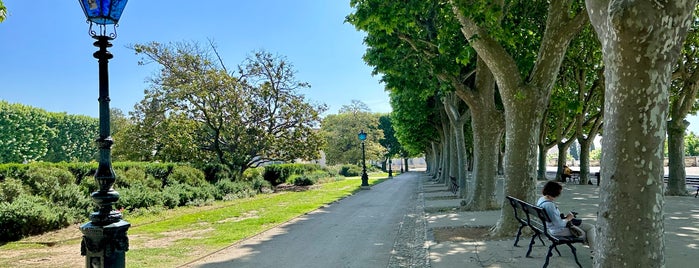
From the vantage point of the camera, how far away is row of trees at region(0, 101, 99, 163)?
42188 millimetres

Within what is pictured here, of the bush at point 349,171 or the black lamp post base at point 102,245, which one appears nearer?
the black lamp post base at point 102,245

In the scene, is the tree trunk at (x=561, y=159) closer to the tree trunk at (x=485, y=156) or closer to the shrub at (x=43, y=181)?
the tree trunk at (x=485, y=156)

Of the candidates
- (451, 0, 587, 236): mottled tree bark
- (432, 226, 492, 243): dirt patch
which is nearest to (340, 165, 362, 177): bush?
(432, 226, 492, 243): dirt patch

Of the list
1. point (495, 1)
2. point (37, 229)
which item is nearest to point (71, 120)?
point (37, 229)

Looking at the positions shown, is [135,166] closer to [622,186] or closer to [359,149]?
[622,186]

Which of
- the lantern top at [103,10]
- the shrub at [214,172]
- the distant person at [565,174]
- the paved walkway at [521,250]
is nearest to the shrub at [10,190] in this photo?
the lantern top at [103,10]

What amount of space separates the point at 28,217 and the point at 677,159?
21407 millimetres

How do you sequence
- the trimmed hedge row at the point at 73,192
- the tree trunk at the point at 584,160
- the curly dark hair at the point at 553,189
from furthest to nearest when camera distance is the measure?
the tree trunk at the point at 584,160 → the trimmed hedge row at the point at 73,192 → the curly dark hair at the point at 553,189

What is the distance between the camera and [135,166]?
1922 cm

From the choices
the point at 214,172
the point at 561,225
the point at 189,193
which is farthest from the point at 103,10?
the point at 214,172

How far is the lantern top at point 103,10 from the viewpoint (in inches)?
151

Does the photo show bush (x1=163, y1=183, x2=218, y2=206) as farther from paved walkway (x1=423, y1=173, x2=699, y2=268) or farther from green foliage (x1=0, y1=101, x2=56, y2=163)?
green foliage (x1=0, y1=101, x2=56, y2=163)

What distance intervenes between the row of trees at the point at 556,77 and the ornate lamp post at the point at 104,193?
177 inches

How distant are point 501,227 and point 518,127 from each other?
2023mm
